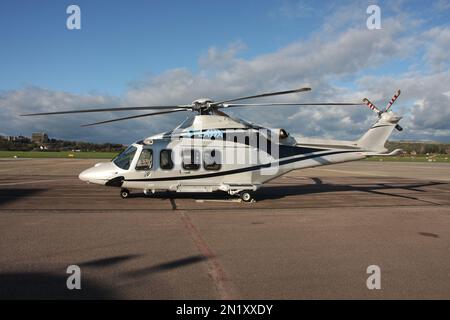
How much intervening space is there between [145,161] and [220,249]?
724 cm

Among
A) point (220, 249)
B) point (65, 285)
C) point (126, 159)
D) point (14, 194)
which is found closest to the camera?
point (65, 285)

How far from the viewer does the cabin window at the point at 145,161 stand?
43.7 feet

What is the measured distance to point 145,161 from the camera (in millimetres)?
13344

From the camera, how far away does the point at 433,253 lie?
23.0ft

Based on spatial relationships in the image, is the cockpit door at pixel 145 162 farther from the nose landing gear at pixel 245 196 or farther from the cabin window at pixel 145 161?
the nose landing gear at pixel 245 196

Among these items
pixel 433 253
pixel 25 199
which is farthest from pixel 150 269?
pixel 25 199

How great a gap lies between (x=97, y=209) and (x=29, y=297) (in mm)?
6871

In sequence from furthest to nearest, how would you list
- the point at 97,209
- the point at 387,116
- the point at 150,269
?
1. the point at 387,116
2. the point at 97,209
3. the point at 150,269

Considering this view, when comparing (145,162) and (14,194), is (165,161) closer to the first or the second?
(145,162)

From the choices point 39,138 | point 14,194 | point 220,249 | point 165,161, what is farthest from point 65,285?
point 39,138

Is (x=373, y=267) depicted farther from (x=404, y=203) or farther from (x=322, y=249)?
(x=404, y=203)

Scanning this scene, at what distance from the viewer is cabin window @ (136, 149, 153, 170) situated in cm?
1331

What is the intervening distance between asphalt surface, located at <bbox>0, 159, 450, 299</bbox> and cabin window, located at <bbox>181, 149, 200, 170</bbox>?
150 cm

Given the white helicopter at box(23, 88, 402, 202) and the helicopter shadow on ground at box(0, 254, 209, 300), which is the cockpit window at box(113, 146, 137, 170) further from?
the helicopter shadow on ground at box(0, 254, 209, 300)
